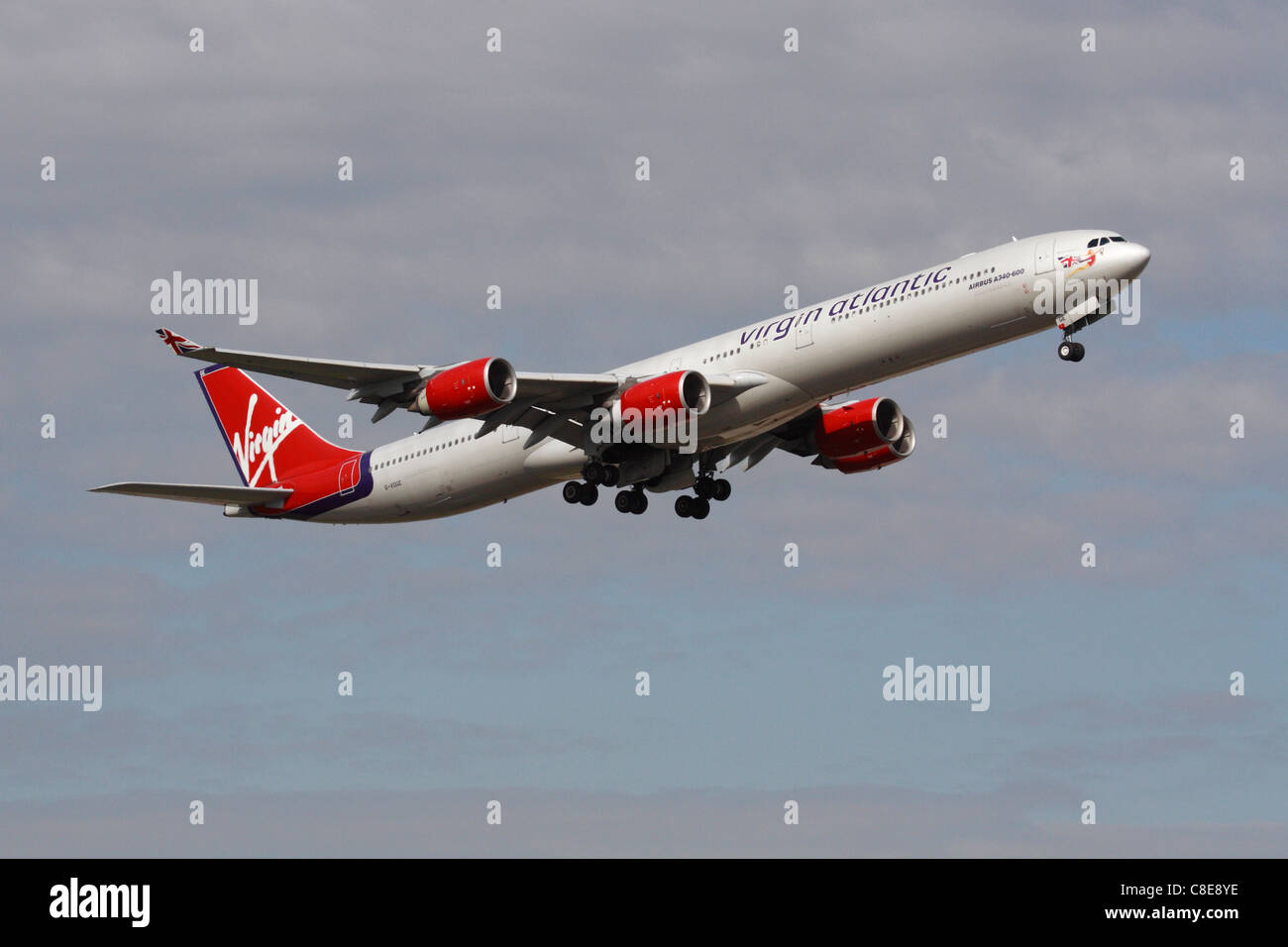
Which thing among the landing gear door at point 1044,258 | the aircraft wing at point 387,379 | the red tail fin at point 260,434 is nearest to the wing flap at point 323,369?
the aircraft wing at point 387,379

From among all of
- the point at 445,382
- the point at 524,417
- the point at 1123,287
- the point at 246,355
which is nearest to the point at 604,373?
the point at 524,417

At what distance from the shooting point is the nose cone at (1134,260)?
49.1 m

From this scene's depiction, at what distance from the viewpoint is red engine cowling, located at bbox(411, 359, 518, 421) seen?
51500 millimetres

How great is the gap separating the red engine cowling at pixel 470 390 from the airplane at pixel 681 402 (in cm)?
4

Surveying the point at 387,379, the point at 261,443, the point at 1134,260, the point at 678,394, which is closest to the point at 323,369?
the point at 387,379

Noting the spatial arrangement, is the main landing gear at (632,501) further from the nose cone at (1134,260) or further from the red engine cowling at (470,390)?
the nose cone at (1134,260)

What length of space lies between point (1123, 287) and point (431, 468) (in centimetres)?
2277

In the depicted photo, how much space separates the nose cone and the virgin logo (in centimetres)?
3123

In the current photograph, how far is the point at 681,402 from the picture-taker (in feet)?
172

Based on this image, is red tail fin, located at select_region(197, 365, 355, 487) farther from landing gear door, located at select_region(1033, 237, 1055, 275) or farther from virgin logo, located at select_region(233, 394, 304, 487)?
landing gear door, located at select_region(1033, 237, 1055, 275)

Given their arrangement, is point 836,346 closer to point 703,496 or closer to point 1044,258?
point 1044,258

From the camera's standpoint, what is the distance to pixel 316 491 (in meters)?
64.0

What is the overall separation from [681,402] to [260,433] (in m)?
22.0

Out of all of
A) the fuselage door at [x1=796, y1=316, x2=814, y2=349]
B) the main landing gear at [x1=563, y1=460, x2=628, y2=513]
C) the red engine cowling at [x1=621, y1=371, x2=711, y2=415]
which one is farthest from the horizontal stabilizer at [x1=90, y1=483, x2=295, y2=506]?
the fuselage door at [x1=796, y1=316, x2=814, y2=349]
